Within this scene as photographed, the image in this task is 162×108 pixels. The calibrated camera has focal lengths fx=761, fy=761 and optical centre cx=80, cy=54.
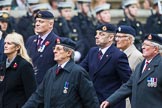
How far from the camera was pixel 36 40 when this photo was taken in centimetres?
1247

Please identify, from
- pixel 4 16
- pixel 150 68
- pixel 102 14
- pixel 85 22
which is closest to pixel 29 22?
pixel 102 14

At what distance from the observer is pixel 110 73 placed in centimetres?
1166

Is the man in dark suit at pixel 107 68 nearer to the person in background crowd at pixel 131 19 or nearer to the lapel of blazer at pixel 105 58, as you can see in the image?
the lapel of blazer at pixel 105 58

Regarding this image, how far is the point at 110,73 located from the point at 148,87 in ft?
5.95

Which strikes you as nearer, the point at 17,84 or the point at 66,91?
the point at 66,91

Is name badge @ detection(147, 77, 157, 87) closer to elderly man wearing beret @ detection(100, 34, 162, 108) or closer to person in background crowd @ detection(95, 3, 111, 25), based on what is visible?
elderly man wearing beret @ detection(100, 34, 162, 108)

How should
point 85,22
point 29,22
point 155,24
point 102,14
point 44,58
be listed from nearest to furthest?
1. point 44,58
2. point 29,22
3. point 102,14
4. point 85,22
5. point 155,24

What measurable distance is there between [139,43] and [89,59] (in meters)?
3.94

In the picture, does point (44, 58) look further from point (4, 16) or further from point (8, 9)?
point (8, 9)

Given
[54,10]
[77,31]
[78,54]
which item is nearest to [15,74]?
[78,54]

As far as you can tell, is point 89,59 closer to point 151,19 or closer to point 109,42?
point 109,42

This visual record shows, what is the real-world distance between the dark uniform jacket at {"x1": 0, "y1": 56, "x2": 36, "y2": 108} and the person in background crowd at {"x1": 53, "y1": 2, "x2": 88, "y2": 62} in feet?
15.8

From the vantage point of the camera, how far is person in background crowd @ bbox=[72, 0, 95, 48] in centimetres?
1684

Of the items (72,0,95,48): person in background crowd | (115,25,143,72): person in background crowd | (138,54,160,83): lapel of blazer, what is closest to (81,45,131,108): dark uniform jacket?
(115,25,143,72): person in background crowd
